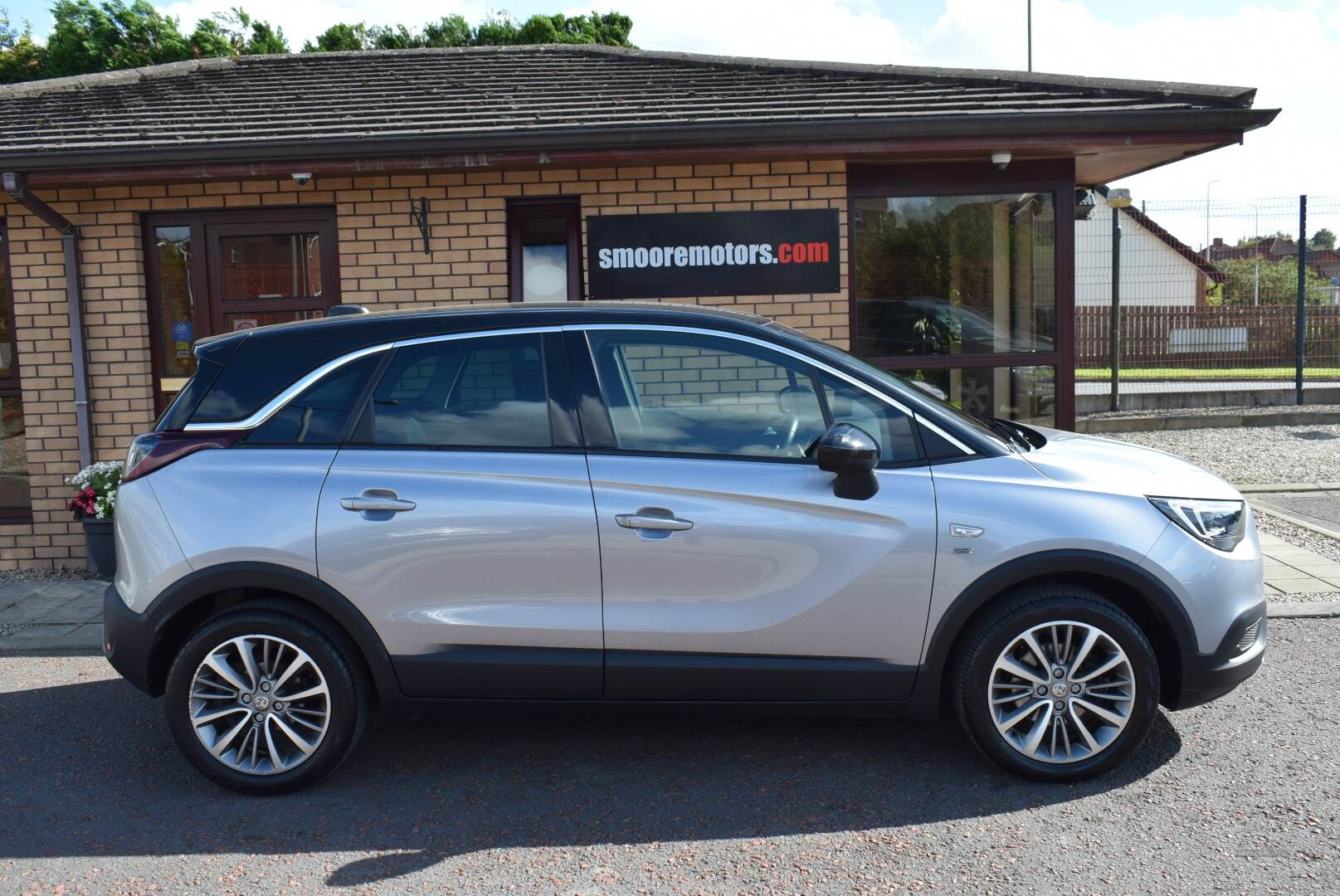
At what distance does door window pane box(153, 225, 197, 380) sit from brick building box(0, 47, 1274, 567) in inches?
0.5

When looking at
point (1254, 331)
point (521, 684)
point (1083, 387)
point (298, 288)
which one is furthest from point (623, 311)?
point (1254, 331)

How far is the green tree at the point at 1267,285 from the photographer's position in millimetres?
16016

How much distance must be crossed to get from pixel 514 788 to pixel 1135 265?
12653mm

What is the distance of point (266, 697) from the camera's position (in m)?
4.21

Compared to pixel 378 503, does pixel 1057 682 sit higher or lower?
lower

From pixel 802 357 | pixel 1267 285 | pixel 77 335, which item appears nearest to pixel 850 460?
pixel 802 357

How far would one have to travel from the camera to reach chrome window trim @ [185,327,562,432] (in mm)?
4289

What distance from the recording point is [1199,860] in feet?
11.5

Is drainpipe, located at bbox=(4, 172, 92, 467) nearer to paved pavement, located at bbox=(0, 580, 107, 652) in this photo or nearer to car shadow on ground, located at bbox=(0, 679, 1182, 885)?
paved pavement, located at bbox=(0, 580, 107, 652)

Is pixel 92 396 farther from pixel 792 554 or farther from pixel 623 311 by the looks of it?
pixel 792 554

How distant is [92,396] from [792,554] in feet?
20.5

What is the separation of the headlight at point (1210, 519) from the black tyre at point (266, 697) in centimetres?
308

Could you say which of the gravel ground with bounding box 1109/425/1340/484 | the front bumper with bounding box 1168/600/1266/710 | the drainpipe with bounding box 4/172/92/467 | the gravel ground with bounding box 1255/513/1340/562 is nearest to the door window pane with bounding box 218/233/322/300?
the drainpipe with bounding box 4/172/92/467

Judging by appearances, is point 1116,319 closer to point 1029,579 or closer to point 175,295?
point 175,295
